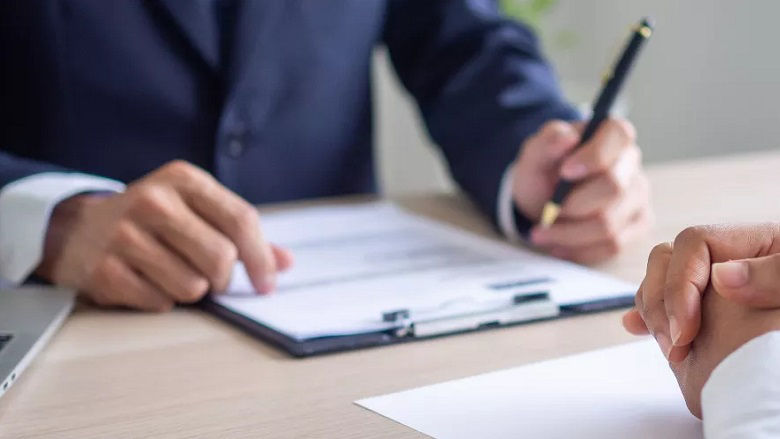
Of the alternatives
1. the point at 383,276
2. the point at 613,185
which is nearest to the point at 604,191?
the point at 613,185

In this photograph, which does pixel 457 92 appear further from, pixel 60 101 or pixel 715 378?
pixel 715 378

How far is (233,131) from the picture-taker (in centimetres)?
112

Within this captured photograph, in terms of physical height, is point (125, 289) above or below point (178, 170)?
below

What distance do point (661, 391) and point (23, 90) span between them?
2.84ft

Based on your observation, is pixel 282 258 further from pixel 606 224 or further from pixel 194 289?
pixel 606 224

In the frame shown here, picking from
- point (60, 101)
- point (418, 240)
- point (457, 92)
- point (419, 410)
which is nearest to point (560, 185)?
point (418, 240)

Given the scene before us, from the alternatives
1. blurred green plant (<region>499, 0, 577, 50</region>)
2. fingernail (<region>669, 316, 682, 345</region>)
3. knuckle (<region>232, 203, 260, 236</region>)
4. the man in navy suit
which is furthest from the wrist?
blurred green plant (<region>499, 0, 577, 50</region>)

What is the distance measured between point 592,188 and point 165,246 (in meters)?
0.38

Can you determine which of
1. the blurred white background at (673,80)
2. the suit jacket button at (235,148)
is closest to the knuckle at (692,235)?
the suit jacket button at (235,148)

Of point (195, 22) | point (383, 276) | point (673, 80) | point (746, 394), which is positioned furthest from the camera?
point (673, 80)

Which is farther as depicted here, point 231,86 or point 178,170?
point 231,86

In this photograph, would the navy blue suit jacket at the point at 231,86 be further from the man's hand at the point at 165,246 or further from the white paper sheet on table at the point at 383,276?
the man's hand at the point at 165,246

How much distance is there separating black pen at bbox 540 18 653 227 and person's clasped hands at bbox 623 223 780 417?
14.6 inches

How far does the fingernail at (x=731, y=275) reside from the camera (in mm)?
456
